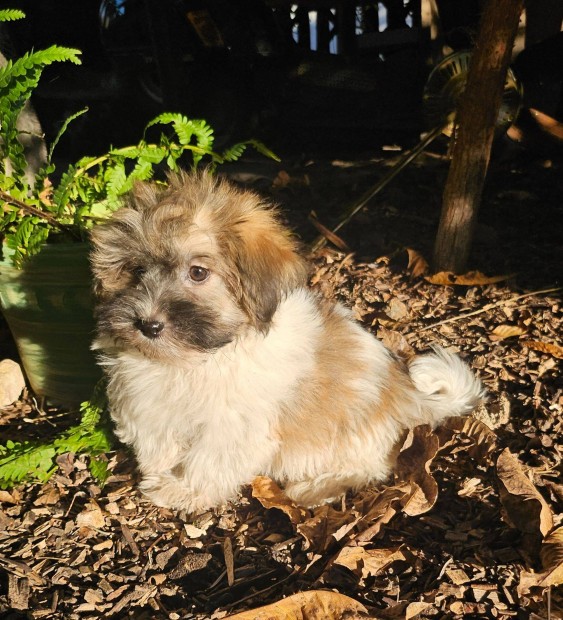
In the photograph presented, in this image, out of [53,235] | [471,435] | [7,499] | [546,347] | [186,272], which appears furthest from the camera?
[546,347]

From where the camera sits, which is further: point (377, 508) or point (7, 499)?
point (7, 499)

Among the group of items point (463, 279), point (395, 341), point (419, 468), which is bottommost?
point (419, 468)

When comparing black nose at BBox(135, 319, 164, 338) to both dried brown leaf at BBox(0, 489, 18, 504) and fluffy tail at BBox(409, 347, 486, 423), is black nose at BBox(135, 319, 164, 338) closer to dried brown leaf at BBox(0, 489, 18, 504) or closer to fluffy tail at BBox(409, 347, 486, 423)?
dried brown leaf at BBox(0, 489, 18, 504)

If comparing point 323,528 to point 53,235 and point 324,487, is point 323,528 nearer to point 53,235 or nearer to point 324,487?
point 324,487

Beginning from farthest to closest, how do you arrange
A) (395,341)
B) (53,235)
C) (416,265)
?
(416,265), (395,341), (53,235)

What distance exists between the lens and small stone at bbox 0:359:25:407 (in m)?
3.63

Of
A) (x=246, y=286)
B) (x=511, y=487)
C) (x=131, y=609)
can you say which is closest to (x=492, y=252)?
(x=511, y=487)

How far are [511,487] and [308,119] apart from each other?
222 inches

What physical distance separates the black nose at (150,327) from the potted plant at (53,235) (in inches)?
34.8

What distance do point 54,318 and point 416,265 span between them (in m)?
2.60

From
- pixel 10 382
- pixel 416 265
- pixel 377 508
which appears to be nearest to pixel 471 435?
pixel 377 508

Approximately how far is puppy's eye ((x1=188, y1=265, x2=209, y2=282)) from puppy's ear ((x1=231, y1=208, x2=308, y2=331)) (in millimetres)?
138

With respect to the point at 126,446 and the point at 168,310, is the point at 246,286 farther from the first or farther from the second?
the point at 126,446

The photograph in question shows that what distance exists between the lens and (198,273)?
2475 millimetres
